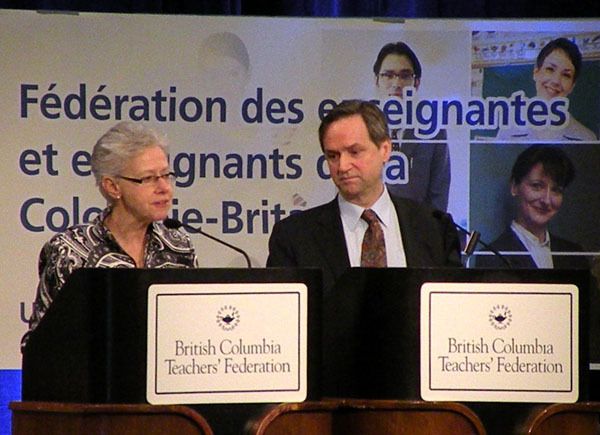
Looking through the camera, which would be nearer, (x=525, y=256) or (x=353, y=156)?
(x=353, y=156)

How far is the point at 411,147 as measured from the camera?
523 cm

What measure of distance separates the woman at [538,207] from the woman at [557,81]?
6 centimetres

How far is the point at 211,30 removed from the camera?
5.16 metres

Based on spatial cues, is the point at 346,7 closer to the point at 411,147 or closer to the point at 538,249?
the point at 411,147

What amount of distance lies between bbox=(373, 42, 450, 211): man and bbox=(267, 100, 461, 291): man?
3.84ft

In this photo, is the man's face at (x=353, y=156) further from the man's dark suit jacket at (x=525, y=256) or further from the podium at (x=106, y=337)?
the man's dark suit jacket at (x=525, y=256)

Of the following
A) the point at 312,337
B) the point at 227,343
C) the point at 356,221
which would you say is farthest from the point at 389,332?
the point at 356,221

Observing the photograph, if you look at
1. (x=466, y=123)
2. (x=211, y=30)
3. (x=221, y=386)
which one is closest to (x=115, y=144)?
(x=221, y=386)

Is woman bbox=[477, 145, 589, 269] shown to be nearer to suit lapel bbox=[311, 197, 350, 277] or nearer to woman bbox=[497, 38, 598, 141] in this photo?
woman bbox=[497, 38, 598, 141]

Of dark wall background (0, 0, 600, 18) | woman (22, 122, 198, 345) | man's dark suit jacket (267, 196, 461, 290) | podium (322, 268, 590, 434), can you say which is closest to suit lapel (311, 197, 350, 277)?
man's dark suit jacket (267, 196, 461, 290)

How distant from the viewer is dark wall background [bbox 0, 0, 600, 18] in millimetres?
5531

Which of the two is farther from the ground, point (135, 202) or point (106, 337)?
point (135, 202)

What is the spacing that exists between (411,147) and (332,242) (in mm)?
1423

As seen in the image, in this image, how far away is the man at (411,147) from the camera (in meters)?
5.20
